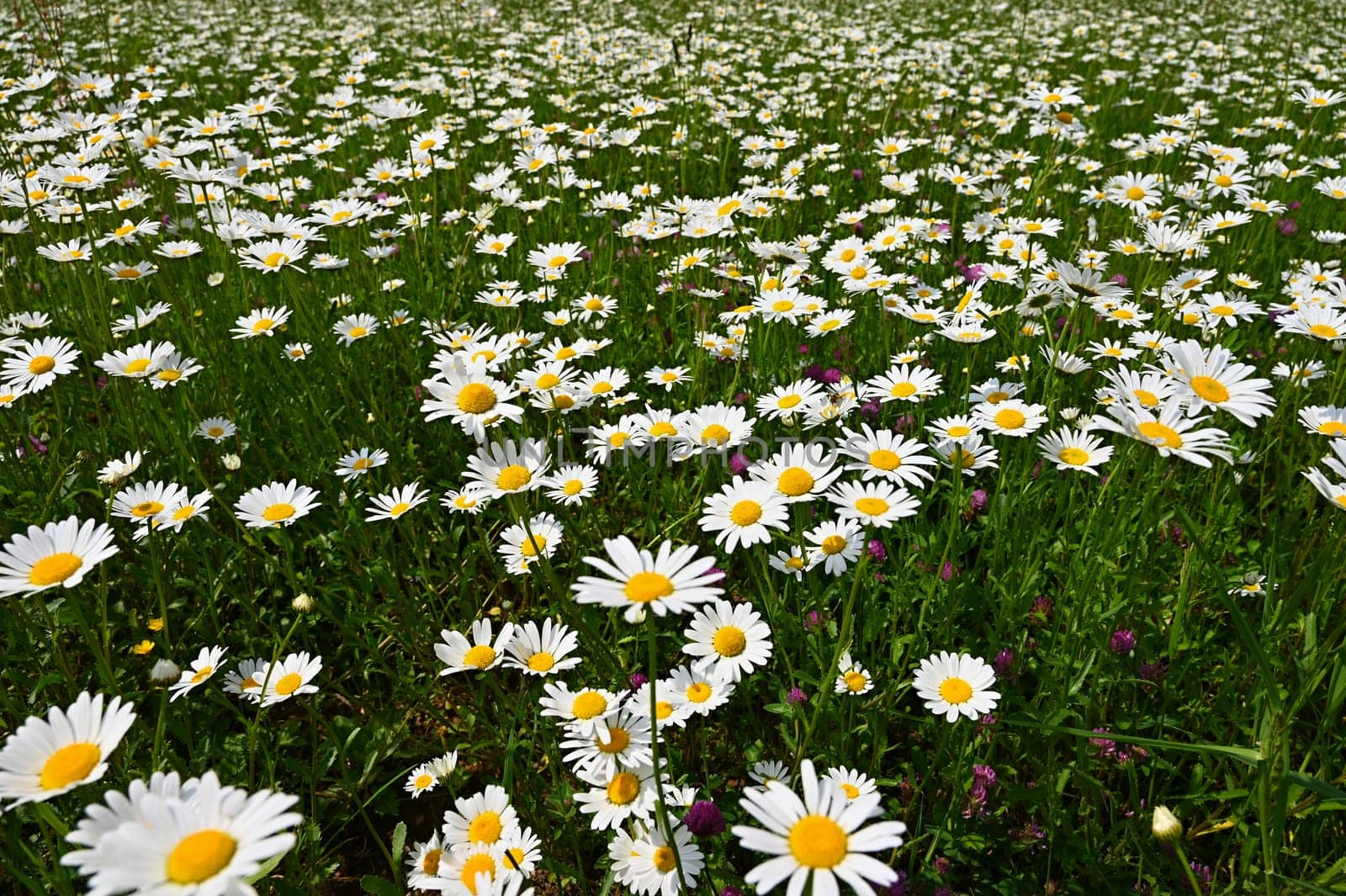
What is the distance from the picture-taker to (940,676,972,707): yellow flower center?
1.77 m

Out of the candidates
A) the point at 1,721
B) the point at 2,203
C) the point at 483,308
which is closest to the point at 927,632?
the point at 1,721

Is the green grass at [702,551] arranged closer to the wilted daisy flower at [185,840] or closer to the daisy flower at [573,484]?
the daisy flower at [573,484]

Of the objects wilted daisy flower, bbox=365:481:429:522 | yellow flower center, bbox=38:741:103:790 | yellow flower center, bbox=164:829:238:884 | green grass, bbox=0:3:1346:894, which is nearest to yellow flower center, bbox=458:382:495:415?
green grass, bbox=0:3:1346:894

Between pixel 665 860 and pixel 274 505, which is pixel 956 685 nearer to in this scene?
pixel 665 860

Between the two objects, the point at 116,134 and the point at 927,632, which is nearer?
the point at 927,632

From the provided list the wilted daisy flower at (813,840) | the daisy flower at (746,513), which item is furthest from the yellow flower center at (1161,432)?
the wilted daisy flower at (813,840)

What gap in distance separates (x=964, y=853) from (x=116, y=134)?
17.7ft

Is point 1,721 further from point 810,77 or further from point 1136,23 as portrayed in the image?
point 1136,23

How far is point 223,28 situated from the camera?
10344 mm

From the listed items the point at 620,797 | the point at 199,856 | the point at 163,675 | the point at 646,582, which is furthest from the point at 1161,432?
the point at 163,675

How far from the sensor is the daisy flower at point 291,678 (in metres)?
1.95

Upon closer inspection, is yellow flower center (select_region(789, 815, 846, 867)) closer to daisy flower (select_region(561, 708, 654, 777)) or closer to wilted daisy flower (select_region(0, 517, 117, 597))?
daisy flower (select_region(561, 708, 654, 777))

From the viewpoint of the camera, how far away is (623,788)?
5.53ft

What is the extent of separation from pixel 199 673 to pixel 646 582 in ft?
5.02
